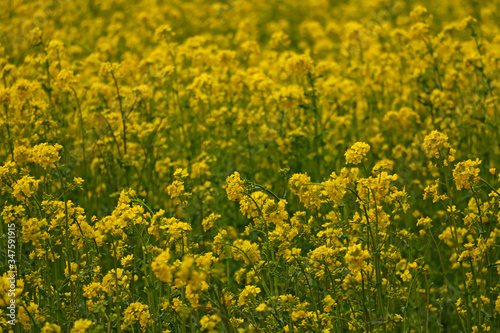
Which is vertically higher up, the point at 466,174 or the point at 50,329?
the point at 466,174

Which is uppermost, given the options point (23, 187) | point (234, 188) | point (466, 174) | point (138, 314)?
point (466, 174)

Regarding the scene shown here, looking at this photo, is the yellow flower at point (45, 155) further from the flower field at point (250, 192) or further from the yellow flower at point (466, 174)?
the yellow flower at point (466, 174)

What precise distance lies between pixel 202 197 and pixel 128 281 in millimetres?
1590

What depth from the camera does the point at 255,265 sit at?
3.68 metres

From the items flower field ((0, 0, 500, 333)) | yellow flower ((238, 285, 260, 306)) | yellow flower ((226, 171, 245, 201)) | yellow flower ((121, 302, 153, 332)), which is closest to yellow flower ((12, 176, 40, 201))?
flower field ((0, 0, 500, 333))

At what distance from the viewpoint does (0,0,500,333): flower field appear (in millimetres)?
3402

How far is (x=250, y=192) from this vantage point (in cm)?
370

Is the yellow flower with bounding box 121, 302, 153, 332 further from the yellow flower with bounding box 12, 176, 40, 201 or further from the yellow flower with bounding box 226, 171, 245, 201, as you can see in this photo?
the yellow flower with bounding box 12, 176, 40, 201

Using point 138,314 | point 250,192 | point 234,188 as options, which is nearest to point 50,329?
point 138,314

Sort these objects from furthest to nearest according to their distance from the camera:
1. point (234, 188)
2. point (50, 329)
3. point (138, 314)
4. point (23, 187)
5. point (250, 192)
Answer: point (250, 192) → point (23, 187) → point (234, 188) → point (138, 314) → point (50, 329)

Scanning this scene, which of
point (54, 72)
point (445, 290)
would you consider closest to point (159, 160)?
point (54, 72)

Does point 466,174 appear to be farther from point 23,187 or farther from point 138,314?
point 23,187

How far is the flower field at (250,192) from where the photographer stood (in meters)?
3.40

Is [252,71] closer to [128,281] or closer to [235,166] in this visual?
[235,166]
